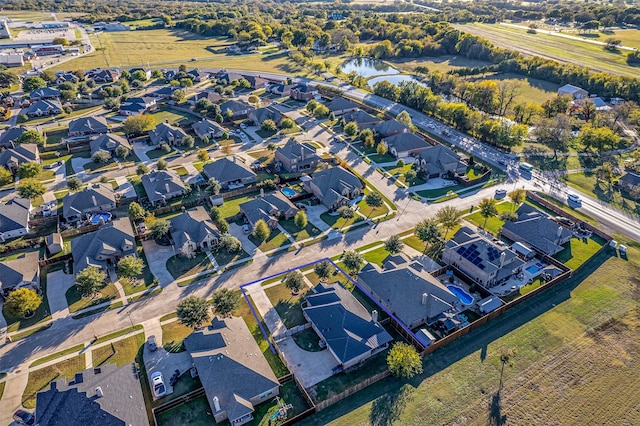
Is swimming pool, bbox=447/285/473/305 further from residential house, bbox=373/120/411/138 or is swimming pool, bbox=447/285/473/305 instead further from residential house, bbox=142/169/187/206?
residential house, bbox=373/120/411/138

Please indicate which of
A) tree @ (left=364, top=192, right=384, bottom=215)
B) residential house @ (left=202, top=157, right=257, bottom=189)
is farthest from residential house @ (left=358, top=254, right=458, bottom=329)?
residential house @ (left=202, top=157, right=257, bottom=189)

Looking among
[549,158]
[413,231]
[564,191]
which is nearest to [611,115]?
[549,158]

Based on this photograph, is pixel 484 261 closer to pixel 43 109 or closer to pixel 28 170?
pixel 28 170

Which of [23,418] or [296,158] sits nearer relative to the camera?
[23,418]

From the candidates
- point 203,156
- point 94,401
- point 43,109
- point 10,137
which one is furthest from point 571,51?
point 94,401

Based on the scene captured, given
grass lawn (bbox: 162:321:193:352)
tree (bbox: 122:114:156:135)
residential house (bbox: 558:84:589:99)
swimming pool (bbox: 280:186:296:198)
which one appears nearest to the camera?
grass lawn (bbox: 162:321:193:352)

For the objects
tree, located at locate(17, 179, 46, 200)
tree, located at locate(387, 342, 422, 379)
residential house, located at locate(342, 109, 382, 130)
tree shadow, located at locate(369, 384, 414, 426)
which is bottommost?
tree shadow, located at locate(369, 384, 414, 426)

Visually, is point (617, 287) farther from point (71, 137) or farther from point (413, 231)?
point (71, 137)
